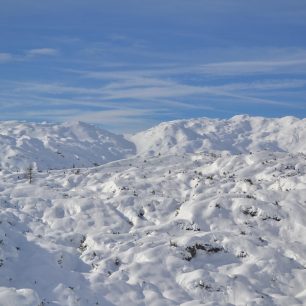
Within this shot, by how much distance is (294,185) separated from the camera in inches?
1234

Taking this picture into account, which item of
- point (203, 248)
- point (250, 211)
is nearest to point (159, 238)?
point (203, 248)

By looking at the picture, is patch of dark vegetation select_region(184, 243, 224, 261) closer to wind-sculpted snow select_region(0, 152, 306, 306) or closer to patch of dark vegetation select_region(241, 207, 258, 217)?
wind-sculpted snow select_region(0, 152, 306, 306)

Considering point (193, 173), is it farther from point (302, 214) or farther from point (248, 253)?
point (248, 253)

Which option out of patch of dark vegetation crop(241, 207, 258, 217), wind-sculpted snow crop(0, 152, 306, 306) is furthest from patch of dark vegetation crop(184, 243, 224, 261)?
patch of dark vegetation crop(241, 207, 258, 217)

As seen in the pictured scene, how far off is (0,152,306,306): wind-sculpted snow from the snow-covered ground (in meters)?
0.05

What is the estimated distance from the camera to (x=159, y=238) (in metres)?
25.0

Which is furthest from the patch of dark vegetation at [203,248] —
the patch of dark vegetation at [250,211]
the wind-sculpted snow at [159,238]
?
the patch of dark vegetation at [250,211]

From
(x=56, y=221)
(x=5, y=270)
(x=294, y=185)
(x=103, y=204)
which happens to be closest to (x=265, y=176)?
(x=294, y=185)

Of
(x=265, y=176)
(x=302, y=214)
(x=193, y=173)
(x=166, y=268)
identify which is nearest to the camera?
(x=166, y=268)

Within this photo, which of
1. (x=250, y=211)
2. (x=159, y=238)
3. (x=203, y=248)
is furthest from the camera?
(x=250, y=211)

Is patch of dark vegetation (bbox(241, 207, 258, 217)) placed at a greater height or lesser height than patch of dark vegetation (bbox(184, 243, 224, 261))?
greater

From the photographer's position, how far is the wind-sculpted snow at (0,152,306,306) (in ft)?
64.4

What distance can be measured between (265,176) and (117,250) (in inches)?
612

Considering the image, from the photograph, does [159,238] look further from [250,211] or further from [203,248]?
[250,211]
